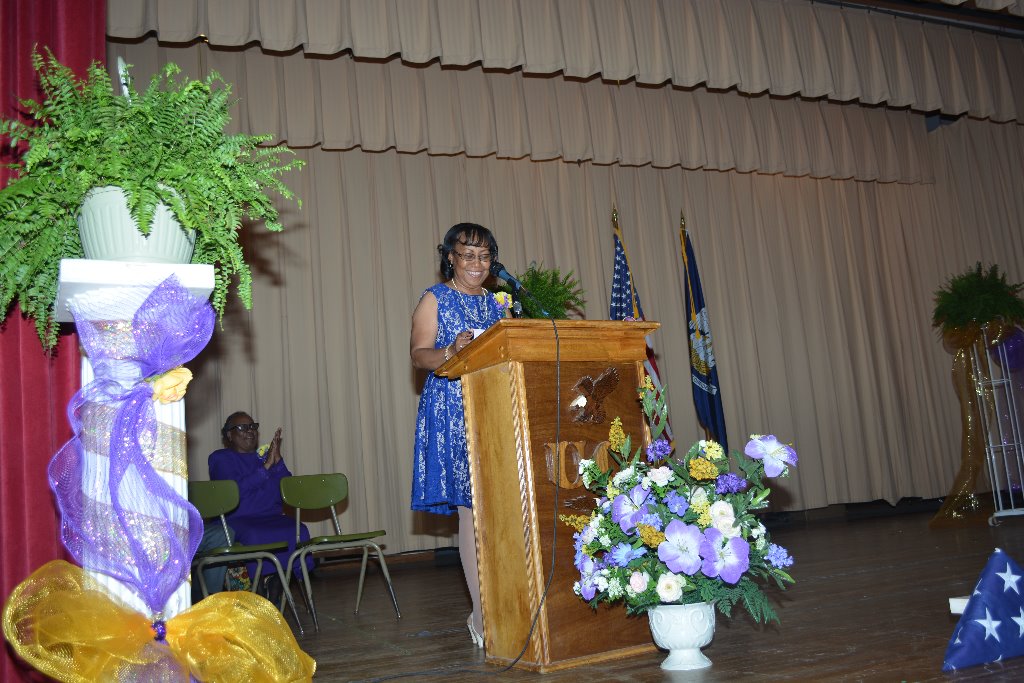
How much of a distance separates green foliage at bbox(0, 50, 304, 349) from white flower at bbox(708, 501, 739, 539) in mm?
1331

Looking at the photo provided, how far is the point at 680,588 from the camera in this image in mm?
2289

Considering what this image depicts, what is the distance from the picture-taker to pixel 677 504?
2336mm

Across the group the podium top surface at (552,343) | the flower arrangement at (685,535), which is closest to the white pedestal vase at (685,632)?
the flower arrangement at (685,535)

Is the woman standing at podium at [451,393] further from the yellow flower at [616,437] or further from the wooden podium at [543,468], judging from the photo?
the yellow flower at [616,437]

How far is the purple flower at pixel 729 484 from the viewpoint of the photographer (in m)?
2.35

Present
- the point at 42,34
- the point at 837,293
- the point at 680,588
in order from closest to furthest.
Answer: the point at 680,588 < the point at 42,34 < the point at 837,293

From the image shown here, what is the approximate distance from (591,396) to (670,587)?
0.66 m

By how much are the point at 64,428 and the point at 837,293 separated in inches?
330

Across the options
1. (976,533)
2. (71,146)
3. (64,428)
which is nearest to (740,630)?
(64,428)

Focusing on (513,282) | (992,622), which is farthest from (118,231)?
(992,622)

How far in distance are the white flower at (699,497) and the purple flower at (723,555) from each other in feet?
0.27

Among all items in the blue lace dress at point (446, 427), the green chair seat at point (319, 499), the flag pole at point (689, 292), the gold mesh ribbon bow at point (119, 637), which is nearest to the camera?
the gold mesh ribbon bow at point (119, 637)

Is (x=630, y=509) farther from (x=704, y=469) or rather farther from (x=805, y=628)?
(x=805, y=628)

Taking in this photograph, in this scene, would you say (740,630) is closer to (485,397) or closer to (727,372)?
(485,397)
